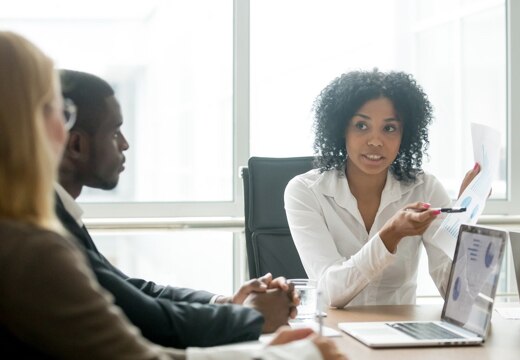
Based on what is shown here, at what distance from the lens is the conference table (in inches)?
64.6

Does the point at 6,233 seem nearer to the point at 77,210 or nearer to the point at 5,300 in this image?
the point at 5,300

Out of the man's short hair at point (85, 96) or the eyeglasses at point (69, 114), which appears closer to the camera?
Result: the eyeglasses at point (69, 114)

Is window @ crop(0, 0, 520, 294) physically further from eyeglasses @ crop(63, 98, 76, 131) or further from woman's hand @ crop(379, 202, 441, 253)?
eyeglasses @ crop(63, 98, 76, 131)

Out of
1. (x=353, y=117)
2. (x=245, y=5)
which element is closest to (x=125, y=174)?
(x=245, y=5)

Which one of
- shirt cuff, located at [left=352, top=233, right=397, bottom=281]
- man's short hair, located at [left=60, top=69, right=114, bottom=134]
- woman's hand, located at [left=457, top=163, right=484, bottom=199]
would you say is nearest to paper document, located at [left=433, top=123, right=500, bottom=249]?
woman's hand, located at [left=457, top=163, right=484, bottom=199]

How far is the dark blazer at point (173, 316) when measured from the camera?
1612 millimetres

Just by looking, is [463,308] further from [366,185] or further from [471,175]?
[366,185]

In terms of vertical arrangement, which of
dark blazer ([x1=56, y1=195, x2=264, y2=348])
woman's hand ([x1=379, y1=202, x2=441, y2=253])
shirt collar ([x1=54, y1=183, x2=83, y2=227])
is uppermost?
shirt collar ([x1=54, y1=183, x2=83, y2=227])

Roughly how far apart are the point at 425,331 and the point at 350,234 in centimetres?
78

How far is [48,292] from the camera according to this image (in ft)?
3.28

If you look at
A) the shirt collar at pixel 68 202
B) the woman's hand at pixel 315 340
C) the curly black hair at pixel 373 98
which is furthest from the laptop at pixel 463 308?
the curly black hair at pixel 373 98

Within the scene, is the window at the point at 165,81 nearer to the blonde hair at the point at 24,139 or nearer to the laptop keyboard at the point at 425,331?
the laptop keyboard at the point at 425,331

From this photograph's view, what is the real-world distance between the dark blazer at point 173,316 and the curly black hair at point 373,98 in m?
1.07

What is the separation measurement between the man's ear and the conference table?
0.69 metres
